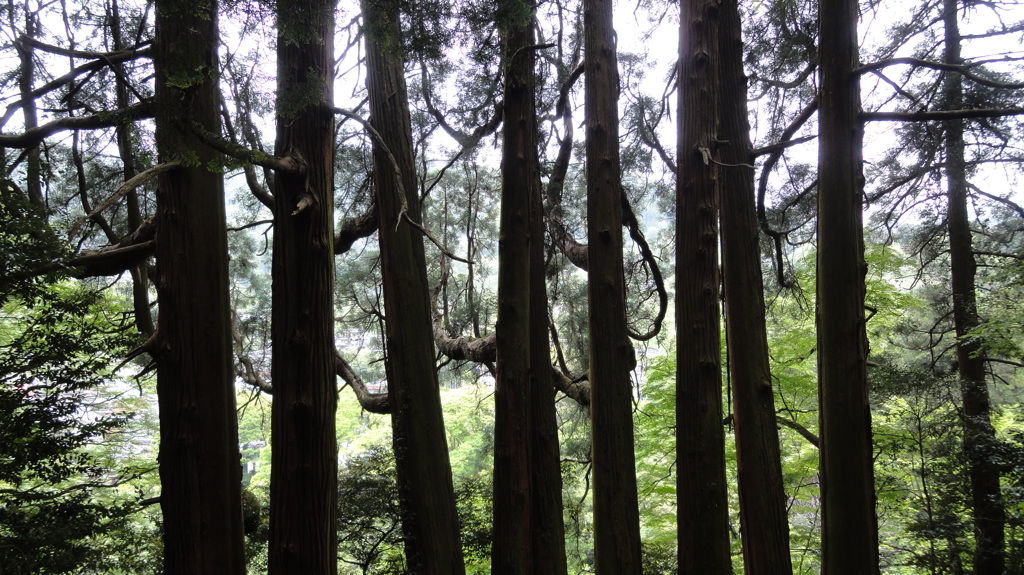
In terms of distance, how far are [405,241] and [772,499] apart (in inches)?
119

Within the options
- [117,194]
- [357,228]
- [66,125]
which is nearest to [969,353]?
[357,228]

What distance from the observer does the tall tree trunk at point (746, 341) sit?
3.56 meters

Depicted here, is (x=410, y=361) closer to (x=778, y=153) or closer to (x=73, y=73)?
(x=73, y=73)

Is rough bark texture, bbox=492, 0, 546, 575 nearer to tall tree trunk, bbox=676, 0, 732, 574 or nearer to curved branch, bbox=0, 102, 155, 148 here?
tall tree trunk, bbox=676, 0, 732, 574

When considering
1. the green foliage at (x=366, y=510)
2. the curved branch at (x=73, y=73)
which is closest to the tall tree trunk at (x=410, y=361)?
the green foliage at (x=366, y=510)

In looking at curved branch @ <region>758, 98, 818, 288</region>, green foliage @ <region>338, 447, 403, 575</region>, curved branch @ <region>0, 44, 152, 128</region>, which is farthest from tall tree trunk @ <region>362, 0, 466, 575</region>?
curved branch @ <region>758, 98, 818, 288</region>

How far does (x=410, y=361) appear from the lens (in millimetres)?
4027

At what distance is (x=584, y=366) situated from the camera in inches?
284

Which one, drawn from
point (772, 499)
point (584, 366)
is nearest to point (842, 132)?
point (772, 499)

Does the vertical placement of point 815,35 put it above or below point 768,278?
above

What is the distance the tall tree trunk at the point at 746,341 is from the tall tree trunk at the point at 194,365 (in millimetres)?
3074

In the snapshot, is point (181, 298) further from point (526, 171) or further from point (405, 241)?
point (526, 171)

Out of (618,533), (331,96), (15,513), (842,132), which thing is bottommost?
(618,533)

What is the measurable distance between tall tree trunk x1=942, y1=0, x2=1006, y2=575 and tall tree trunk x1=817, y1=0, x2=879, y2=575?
3.17 metres
